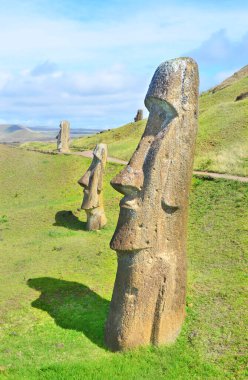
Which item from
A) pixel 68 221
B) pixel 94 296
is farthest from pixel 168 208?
pixel 68 221

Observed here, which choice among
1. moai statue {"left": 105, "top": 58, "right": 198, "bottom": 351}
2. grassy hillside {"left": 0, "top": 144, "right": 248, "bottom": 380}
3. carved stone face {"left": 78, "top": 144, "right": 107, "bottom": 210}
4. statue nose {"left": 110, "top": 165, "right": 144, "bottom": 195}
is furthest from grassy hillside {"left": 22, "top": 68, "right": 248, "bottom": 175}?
statue nose {"left": 110, "top": 165, "right": 144, "bottom": 195}

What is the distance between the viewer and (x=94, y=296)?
1375cm

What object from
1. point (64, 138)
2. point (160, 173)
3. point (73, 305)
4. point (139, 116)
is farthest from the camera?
point (139, 116)

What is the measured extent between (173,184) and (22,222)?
1520cm

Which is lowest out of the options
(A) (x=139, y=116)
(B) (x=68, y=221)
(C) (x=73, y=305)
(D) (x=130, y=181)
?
(C) (x=73, y=305)

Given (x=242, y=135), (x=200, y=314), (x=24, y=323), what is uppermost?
(x=242, y=135)

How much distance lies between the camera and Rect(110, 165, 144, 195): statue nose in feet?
33.2

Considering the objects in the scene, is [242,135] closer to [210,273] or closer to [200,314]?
[210,273]

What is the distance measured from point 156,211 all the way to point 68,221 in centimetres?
1434

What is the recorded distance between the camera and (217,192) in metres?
24.4

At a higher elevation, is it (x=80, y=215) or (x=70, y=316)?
(x=80, y=215)

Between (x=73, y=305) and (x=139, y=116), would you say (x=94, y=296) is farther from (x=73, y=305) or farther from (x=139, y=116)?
(x=139, y=116)

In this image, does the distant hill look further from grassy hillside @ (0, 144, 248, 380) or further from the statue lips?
the statue lips

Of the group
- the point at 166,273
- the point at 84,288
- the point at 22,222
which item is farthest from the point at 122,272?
the point at 22,222
